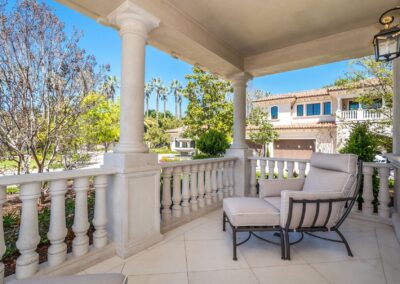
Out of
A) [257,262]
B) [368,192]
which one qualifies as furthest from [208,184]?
[368,192]

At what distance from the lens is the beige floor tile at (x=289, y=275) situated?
1766 mm

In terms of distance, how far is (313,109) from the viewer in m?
14.2

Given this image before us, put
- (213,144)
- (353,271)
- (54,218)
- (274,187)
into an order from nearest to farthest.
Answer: (54,218) → (353,271) → (274,187) → (213,144)

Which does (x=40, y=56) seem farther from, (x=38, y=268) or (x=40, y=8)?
(x=38, y=268)

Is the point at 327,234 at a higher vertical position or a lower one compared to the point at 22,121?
lower

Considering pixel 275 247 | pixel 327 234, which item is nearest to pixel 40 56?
pixel 275 247

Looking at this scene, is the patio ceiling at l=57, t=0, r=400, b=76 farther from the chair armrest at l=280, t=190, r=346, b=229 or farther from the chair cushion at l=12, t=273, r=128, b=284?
the chair cushion at l=12, t=273, r=128, b=284

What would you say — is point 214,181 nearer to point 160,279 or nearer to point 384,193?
point 160,279

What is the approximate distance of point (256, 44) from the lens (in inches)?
140

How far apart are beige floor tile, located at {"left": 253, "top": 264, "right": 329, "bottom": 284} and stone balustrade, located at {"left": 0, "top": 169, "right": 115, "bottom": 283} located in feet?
4.99

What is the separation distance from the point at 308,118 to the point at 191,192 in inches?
534

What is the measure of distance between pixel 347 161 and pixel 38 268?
309 cm

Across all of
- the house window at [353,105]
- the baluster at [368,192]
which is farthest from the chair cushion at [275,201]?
the house window at [353,105]

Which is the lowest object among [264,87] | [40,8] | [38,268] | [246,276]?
[246,276]
